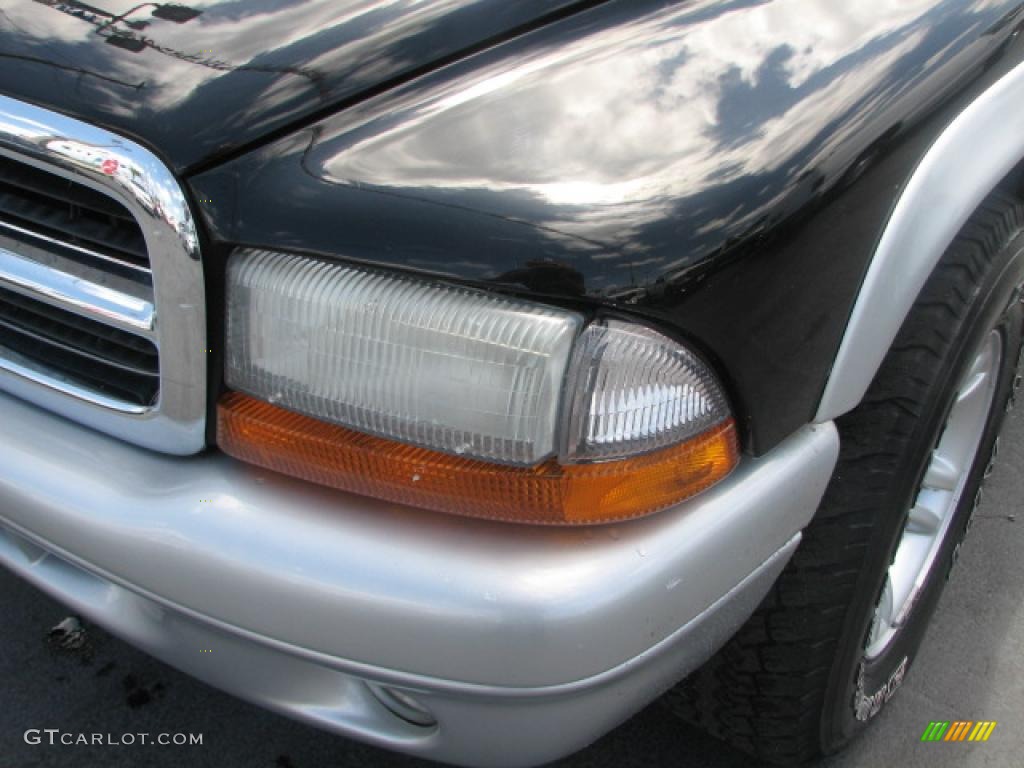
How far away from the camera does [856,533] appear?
5.44ft

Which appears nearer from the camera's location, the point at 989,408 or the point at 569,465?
the point at 569,465

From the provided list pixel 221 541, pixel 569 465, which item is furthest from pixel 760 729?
pixel 221 541

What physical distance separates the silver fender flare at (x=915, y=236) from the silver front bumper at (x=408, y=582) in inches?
3.5

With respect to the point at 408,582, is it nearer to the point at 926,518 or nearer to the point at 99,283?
the point at 99,283

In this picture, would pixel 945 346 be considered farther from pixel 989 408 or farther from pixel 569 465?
pixel 569 465

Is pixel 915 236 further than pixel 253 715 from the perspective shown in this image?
No

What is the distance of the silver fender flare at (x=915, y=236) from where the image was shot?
1438 mm

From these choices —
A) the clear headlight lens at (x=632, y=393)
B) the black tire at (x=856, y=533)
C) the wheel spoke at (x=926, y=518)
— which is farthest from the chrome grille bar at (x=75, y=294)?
the wheel spoke at (x=926, y=518)

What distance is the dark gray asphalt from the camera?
2.02 m

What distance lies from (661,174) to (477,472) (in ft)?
1.32

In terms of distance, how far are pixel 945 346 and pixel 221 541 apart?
3.48 feet

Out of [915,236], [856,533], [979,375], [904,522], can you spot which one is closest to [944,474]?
[979,375]

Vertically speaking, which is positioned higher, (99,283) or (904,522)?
(99,283)

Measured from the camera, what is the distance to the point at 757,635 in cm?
173
